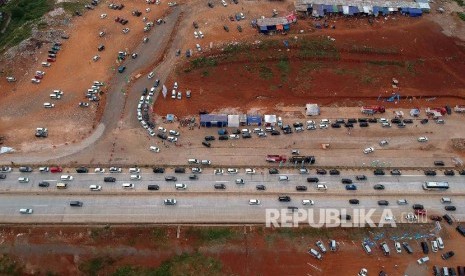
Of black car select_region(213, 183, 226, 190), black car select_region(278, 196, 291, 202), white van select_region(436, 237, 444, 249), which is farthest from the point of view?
black car select_region(213, 183, 226, 190)

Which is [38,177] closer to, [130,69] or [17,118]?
[17,118]

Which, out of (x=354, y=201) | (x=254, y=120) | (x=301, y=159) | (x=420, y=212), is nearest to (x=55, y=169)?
(x=254, y=120)

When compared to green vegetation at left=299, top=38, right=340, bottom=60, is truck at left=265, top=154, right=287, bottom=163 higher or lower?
lower

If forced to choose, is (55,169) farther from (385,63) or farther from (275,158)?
(385,63)

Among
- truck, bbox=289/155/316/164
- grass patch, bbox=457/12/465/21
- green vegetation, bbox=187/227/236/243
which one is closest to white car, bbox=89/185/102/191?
green vegetation, bbox=187/227/236/243

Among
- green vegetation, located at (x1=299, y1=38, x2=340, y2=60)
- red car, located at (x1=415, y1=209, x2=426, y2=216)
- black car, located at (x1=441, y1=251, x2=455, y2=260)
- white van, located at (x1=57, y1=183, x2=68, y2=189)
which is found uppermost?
green vegetation, located at (x1=299, y1=38, x2=340, y2=60)

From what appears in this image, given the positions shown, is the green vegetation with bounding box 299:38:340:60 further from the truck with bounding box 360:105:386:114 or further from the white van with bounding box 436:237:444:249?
the white van with bounding box 436:237:444:249
